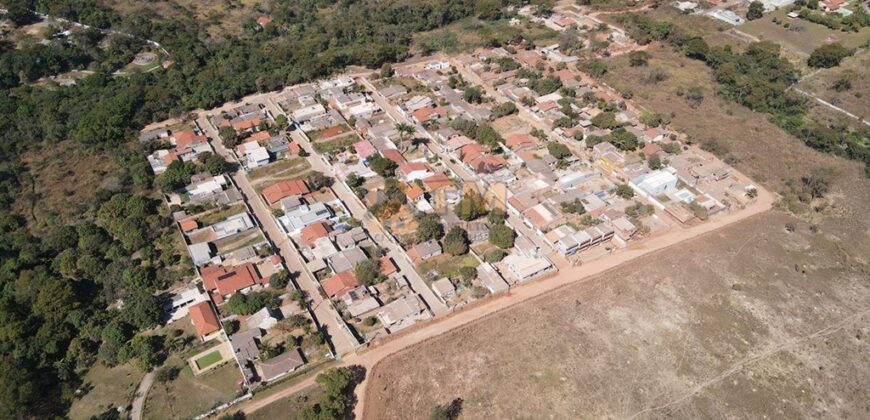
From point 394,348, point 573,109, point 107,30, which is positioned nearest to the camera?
point 394,348

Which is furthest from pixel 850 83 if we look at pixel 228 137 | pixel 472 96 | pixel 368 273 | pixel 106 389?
pixel 106 389

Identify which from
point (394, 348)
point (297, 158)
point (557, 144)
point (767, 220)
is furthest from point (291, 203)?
point (767, 220)

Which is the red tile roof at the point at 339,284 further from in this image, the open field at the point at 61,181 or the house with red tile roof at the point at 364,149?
the open field at the point at 61,181

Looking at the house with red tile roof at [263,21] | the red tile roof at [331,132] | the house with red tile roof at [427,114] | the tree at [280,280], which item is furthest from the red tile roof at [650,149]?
the house with red tile roof at [263,21]

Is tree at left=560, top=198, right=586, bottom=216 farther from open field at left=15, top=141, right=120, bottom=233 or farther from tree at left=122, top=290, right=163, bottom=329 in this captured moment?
open field at left=15, top=141, right=120, bottom=233

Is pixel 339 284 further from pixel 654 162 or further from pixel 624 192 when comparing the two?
pixel 654 162

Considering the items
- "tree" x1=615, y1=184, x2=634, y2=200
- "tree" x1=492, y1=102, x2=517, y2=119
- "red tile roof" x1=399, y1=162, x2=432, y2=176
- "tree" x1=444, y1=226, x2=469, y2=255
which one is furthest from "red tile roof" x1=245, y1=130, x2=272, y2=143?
"tree" x1=615, y1=184, x2=634, y2=200

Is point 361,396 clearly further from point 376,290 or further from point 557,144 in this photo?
point 557,144
